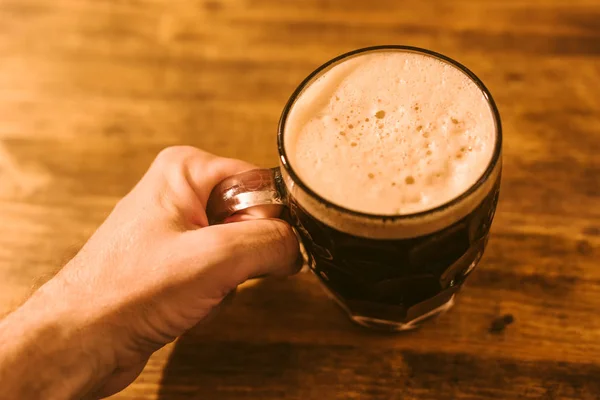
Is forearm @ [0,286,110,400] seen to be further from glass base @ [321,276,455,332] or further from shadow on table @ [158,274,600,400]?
glass base @ [321,276,455,332]

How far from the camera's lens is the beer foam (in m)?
0.68

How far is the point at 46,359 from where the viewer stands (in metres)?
0.69

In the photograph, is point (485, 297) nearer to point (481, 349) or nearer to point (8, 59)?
point (481, 349)

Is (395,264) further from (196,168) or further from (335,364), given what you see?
(196,168)

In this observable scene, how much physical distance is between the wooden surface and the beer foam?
0.78ft

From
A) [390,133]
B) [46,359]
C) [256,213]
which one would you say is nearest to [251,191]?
[256,213]

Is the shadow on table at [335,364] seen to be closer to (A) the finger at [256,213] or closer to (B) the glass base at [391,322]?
(B) the glass base at [391,322]

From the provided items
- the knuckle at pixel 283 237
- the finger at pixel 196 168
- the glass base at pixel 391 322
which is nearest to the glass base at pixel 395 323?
the glass base at pixel 391 322

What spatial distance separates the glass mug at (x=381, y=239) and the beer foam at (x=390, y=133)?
0.01 metres

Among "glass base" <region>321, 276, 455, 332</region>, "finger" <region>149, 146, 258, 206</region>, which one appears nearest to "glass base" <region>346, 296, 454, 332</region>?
"glass base" <region>321, 276, 455, 332</region>

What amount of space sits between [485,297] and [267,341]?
0.28m

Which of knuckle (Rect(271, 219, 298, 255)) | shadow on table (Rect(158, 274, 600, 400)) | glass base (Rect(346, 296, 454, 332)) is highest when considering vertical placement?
knuckle (Rect(271, 219, 298, 255))

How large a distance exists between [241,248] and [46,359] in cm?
23


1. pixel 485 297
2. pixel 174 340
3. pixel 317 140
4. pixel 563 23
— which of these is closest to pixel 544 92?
pixel 563 23
